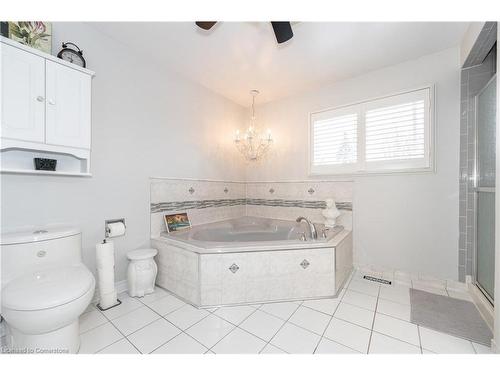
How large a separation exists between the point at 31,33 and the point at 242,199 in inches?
111

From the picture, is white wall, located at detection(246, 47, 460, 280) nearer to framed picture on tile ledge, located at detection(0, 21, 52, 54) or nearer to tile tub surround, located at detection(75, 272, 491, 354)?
tile tub surround, located at detection(75, 272, 491, 354)

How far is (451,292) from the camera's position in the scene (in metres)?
2.02

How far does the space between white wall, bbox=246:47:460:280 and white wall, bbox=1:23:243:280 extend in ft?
6.19

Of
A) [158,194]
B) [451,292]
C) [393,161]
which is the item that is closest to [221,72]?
[158,194]

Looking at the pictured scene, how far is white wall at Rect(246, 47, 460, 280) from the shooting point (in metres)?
2.07

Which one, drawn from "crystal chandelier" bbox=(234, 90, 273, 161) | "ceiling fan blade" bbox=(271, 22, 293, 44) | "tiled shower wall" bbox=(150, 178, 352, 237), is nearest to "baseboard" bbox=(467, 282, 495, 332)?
"tiled shower wall" bbox=(150, 178, 352, 237)

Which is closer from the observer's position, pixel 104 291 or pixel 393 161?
pixel 104 291

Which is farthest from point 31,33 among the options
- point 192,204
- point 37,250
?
point 192,204

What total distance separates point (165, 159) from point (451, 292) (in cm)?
325

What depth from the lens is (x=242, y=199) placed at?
3.55 metres

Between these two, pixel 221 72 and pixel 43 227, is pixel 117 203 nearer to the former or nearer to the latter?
pixel 43 227
